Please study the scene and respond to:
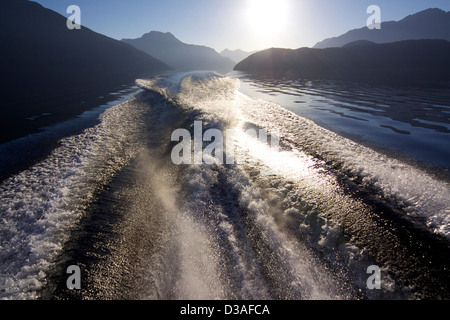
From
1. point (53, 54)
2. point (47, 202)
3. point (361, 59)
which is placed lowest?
Result: point (47, 202)

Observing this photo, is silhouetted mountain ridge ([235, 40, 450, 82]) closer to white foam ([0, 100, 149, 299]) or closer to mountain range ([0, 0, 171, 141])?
mountain range ([0, 0, 171, 141])

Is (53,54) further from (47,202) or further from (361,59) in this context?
(361,59)

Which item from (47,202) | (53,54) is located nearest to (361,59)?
(47,202)

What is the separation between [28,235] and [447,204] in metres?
8.77

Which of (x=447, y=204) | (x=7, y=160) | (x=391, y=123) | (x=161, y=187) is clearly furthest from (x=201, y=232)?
(x=391, y=123)

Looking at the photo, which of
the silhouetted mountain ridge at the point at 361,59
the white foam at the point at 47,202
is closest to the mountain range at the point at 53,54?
the white foam at the point at 47,202

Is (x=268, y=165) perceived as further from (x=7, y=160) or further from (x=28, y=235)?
(x=7, y=160)

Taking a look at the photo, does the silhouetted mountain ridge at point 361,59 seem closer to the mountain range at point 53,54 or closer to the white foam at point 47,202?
the mountain range at point 53,54

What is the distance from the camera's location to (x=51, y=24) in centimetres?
12719

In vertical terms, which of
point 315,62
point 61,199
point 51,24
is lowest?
point 61,199

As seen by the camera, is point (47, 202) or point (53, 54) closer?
point (47, 202)

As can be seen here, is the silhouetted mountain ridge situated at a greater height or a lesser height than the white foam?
greater

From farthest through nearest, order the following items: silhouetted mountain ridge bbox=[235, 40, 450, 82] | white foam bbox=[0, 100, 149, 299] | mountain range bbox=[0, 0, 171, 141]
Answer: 1. silhouetted mountain ridge bbox=[235, 40, 450, 82]
2. mountain range bbox=[0, 0, 171, 141]
3. white foam bbox=[0, 100, 149, 299]

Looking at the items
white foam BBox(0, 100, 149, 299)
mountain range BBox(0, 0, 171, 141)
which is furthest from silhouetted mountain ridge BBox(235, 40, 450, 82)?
white foam BBox(0, 100, 149, 299)
